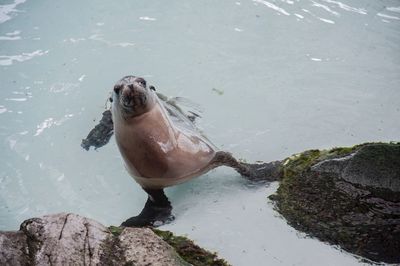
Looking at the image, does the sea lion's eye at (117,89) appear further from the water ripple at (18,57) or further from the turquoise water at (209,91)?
the water ripple at (18,57)

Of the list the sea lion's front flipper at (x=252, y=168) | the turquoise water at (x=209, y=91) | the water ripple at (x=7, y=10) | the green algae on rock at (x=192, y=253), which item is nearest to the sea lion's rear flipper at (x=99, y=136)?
the turquoise water at (x=209, y=91)

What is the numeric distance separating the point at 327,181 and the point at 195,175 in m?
1.27

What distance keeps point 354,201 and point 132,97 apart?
6.58 feet

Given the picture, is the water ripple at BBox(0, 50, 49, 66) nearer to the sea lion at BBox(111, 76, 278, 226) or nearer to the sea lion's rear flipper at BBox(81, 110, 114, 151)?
the sea lion's rear flipper at BBox(81, 110, 114, 151)

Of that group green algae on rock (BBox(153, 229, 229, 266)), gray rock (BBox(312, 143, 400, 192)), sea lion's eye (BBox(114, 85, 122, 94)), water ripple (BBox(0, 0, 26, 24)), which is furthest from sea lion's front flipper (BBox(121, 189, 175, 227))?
water ripple (BBox(0, 0, 26, 24))

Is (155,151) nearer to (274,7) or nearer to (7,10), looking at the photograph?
(274,7)

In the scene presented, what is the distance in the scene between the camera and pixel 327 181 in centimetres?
407

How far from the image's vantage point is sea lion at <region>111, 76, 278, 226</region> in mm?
4559

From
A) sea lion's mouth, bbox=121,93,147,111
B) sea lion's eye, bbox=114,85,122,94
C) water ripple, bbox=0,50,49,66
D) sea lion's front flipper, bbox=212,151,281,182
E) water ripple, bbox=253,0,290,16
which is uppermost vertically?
water ripple, bbox=253,0,290,16

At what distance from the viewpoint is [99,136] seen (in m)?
5.58

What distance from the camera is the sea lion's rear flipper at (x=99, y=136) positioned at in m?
5.52

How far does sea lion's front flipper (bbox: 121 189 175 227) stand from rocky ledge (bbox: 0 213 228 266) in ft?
3.22

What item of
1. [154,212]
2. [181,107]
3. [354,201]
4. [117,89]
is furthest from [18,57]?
[354,201]

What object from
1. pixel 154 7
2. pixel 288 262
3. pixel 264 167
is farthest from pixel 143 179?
pixel 154 7
